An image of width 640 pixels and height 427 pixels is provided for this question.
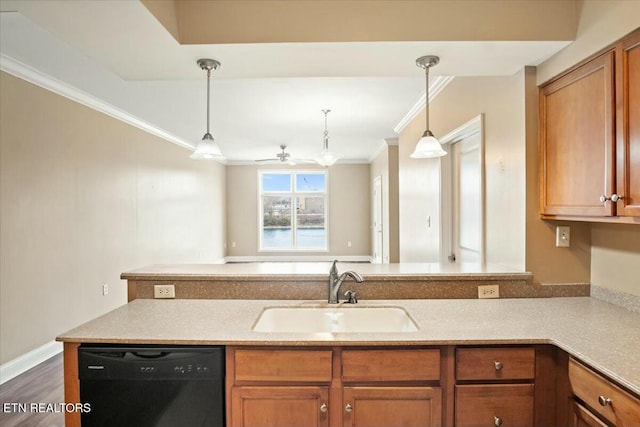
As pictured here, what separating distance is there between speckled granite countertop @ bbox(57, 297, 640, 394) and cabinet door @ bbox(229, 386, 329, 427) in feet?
0.68

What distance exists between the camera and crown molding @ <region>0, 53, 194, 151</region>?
2.80 metres

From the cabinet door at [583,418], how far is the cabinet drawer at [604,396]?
0.03 metres

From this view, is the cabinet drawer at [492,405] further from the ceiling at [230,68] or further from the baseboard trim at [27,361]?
the baseboard trim at [27,361]

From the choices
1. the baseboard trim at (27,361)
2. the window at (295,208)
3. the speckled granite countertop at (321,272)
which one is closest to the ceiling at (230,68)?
the speckled granite countertop at (321,272)

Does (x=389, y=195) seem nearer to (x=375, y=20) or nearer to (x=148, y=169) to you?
(x=148, y=169)

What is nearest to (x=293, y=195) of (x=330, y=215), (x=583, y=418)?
(x=330, y=215)

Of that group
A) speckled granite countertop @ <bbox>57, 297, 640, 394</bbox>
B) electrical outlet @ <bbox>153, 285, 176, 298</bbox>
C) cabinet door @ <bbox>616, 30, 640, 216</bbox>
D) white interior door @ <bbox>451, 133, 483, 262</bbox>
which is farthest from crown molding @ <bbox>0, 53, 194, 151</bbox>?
cabinet door @ <bbox>616, 30, 640, 216</bbox>

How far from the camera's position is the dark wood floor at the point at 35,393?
2.28 metres

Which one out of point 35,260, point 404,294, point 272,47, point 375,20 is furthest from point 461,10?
point 35,260

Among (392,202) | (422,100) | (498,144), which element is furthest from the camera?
(392,202)

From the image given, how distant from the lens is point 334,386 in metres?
1.41

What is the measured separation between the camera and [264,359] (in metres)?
1.41

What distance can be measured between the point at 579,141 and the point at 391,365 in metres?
1.39

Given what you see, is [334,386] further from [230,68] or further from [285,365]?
[230,68]
